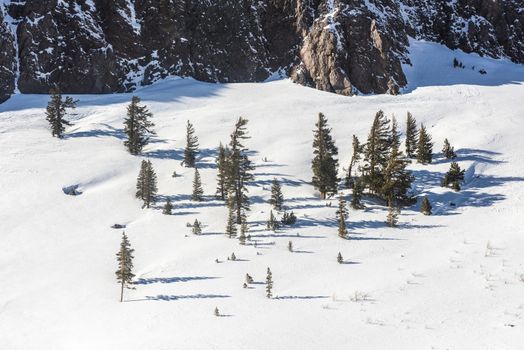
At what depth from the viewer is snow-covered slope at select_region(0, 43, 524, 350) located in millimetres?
21781

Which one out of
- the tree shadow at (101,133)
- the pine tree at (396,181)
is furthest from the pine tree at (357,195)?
the tree shadow at (101,133)

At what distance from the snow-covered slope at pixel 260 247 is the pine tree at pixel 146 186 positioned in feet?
3.09

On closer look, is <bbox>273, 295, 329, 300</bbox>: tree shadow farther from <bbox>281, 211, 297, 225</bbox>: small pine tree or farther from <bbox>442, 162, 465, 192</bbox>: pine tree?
<bbox>442, 162, 465, 192</bbox>: pine tree

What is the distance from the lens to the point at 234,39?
82.9 metres

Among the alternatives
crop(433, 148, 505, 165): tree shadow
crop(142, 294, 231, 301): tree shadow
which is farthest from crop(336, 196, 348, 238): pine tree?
crop(433, 148, 505, 165): tree shadow

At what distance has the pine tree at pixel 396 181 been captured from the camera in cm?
3750

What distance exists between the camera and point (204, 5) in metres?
83.3

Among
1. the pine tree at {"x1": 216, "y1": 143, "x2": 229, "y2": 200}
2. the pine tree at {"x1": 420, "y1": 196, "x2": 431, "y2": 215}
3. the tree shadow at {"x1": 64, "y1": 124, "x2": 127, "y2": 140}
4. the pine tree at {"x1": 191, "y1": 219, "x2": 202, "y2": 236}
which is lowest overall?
the pine tree at {"x1": 191, "y1": 219, "x2": 202, "y2": 236}

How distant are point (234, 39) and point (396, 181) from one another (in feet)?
177

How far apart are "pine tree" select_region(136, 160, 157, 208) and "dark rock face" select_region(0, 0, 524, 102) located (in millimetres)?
38672

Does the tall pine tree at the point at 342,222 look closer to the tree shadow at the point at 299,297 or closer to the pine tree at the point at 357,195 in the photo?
the pine tree at the point at 357,195

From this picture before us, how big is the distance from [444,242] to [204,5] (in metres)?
66.4

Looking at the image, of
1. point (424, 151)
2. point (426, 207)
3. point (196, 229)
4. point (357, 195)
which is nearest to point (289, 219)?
point (357, 195)

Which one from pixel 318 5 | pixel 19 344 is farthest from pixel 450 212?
pixel 318 5
